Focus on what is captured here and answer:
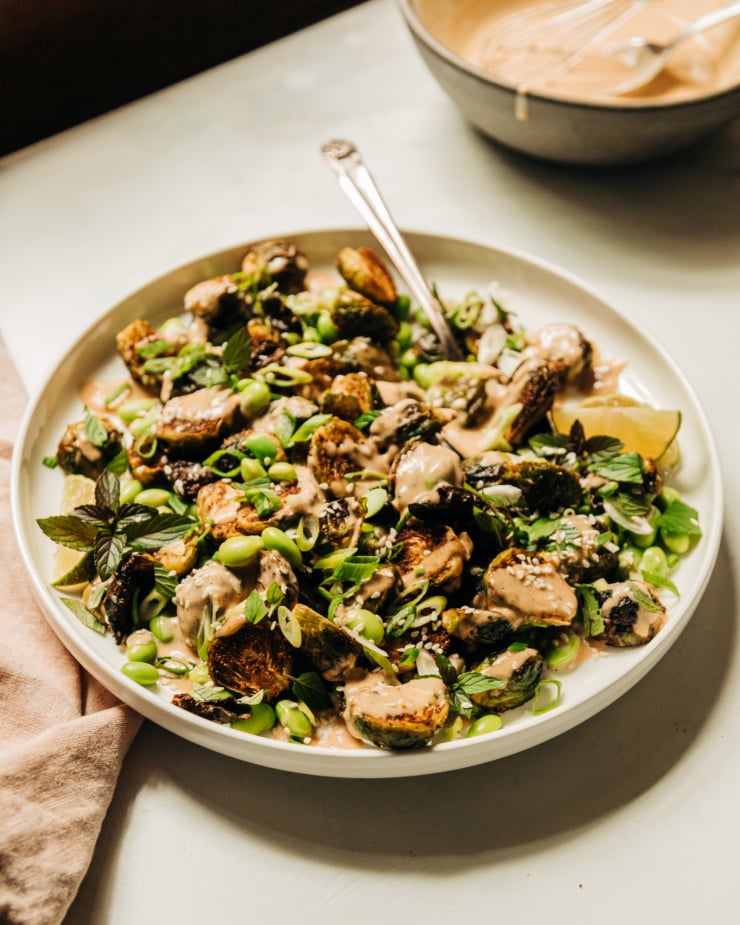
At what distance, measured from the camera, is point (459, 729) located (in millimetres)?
1892

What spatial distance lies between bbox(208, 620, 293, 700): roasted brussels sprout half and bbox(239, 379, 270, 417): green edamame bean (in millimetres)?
688

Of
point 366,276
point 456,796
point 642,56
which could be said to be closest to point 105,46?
point 366,276

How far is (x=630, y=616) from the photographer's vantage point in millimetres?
1980

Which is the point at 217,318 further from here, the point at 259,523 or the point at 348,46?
the point at 348,46

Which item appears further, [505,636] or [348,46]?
[348,46]

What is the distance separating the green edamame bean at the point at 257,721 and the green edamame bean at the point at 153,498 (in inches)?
24.4

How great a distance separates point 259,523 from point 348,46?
9.06ft

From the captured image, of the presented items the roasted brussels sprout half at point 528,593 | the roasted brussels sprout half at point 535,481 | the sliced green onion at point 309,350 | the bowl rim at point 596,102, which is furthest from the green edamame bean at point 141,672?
the bowl rim at point 596,102

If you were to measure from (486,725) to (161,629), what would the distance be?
767 mm

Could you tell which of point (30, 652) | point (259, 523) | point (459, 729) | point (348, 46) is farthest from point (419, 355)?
point (348, 46)

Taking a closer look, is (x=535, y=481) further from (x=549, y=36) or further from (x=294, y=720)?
(x=549, y=36)

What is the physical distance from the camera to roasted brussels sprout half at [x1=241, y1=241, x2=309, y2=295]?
270 cm

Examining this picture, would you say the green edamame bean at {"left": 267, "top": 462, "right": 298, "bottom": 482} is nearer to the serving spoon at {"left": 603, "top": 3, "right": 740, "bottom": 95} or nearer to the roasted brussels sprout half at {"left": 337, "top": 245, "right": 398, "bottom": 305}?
the roasted brussels sprout half at {"left": 337, "top": 245, "right": 398, "bottom": 305}

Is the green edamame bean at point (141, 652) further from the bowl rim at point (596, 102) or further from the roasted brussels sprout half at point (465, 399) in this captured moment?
the bowl rim at point (596, 102)
